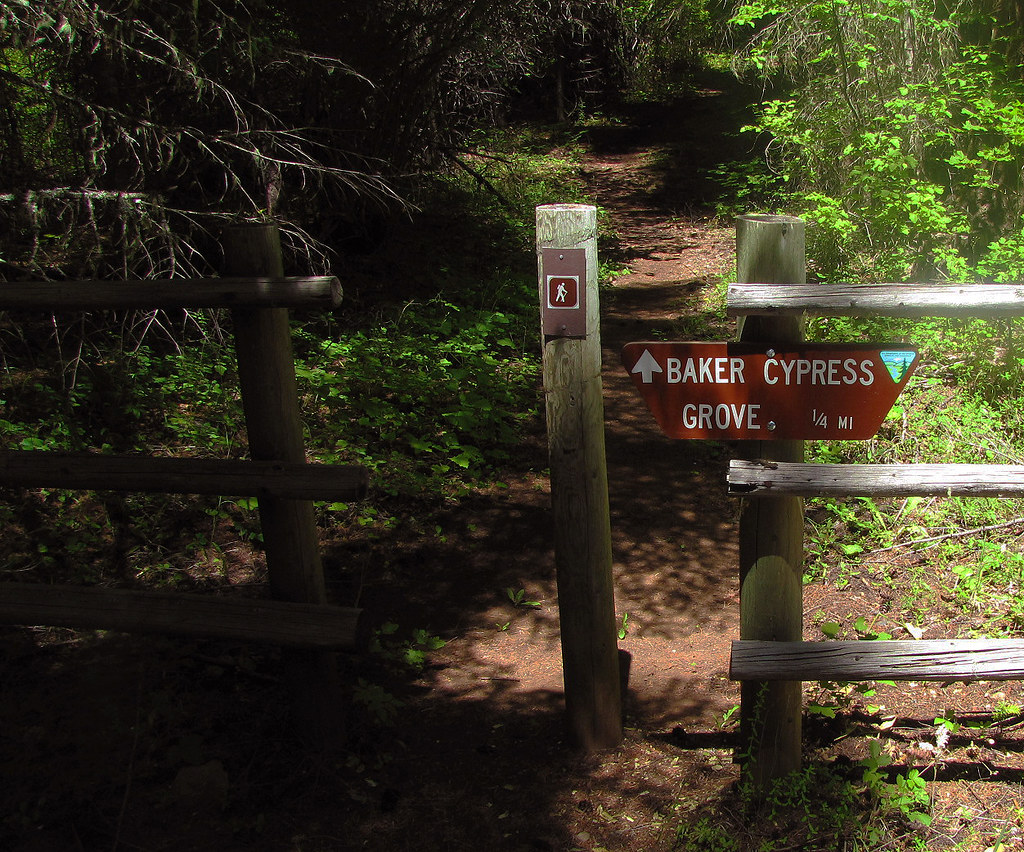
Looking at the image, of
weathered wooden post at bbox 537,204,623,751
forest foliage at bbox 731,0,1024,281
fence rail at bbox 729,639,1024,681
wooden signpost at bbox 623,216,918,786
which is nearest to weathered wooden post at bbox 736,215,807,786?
wooden signpost at bbox 623,216,918,786

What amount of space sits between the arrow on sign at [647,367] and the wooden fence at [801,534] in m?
0.28

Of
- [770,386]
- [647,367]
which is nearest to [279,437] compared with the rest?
[647,367]

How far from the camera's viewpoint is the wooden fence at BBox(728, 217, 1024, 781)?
256 centimetres

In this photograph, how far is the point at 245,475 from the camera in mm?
2961

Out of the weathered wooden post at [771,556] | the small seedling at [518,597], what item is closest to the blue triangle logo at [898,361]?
the weathered wooden post at [771,556]

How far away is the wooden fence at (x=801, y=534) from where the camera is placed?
8.40 ft

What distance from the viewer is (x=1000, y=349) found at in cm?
592

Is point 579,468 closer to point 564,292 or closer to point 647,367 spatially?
point 647,367

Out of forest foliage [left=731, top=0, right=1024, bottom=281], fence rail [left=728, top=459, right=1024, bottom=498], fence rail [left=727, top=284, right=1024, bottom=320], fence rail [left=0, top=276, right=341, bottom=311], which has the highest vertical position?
forest foliage [left=731, top=0, right=1024, bottom=281]

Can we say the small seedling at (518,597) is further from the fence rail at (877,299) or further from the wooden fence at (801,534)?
the fence rail at (877,299)

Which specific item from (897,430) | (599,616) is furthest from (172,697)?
(897,430)

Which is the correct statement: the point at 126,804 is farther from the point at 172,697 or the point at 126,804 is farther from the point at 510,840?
the point at 510,840

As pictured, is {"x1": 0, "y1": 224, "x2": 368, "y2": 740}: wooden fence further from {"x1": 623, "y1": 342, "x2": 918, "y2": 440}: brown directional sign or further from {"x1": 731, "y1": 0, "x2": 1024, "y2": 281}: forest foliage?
{"x1": 731, "y1": 0, "x2": 1024, "y2": 281}: forest foliage

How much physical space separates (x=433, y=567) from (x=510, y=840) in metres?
2.11
